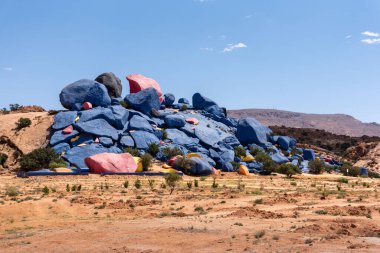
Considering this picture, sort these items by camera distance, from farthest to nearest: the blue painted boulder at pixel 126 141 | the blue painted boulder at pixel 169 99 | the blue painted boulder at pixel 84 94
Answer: the blue painted boulder at pixel 169 99
the blue painted boulder at pixel 84 94
the blue painted boulder at pixel 126 141

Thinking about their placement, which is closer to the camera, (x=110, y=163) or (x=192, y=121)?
(x=110, y=163)

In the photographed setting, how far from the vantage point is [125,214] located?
22.7m

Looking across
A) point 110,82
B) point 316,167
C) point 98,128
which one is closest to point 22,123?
point 98,128

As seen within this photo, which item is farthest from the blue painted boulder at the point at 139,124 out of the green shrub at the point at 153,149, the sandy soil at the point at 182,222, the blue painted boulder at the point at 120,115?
the sandy soil at the point at 182,222

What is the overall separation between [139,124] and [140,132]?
5.18 feet

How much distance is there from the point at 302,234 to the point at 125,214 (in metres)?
10.0

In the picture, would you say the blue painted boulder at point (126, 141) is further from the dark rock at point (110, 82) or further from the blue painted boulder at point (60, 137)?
the dark rock at point (110, 82)

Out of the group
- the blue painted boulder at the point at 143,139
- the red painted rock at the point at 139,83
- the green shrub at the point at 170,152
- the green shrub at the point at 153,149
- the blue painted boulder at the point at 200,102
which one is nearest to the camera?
the green shrub at the point at 170,152

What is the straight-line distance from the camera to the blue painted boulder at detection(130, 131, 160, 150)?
56750 millimetres

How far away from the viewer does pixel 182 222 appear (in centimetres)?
1944

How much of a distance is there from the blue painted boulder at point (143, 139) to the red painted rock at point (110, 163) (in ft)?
28.0

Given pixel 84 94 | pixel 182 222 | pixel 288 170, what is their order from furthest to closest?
pixel 84 94 → pixel 288 170 → pixel 182 222

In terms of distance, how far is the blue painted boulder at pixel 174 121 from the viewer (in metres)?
63.4

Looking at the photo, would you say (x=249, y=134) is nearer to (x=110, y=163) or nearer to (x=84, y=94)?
(x=84, y=94)
